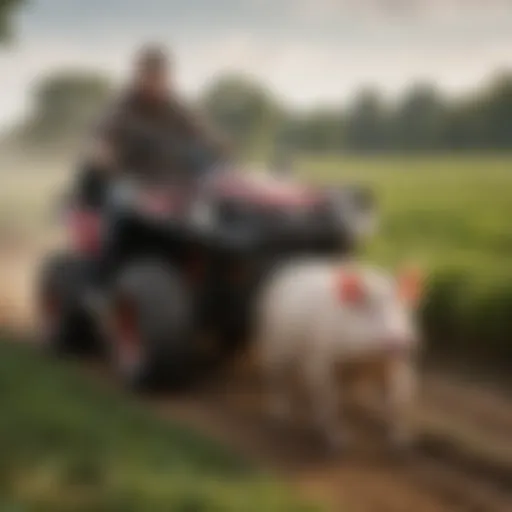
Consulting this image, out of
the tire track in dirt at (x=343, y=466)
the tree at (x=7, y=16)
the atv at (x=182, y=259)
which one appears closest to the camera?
the tire track in dirt at (x=343, y=466)

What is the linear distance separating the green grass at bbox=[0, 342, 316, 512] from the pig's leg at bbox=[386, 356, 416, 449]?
0.12 metres

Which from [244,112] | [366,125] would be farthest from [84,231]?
[366,125]

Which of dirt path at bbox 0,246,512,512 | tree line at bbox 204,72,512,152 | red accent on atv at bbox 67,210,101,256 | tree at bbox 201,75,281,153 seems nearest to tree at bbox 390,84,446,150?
tree line at bbox 204,72,512,152

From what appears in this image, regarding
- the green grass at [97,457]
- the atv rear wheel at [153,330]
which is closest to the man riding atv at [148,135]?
the atv rear wheel at [153,330]

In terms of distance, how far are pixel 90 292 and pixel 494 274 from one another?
0.48 m

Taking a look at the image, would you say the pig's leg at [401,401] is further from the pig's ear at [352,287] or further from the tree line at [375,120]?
the tree line at [375,120]

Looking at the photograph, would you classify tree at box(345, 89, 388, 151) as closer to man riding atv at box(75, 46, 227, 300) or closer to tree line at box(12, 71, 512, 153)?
tree line at box(12, 71, 512, 153)

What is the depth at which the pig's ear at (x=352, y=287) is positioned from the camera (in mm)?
1189

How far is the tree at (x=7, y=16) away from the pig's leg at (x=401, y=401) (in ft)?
1.81

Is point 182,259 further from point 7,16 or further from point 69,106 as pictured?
point 7,16

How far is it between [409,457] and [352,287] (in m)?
0.17

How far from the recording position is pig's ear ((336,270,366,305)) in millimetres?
1189

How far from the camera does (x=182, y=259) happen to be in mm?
1324

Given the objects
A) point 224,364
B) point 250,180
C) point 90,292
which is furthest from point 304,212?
point 90,292
